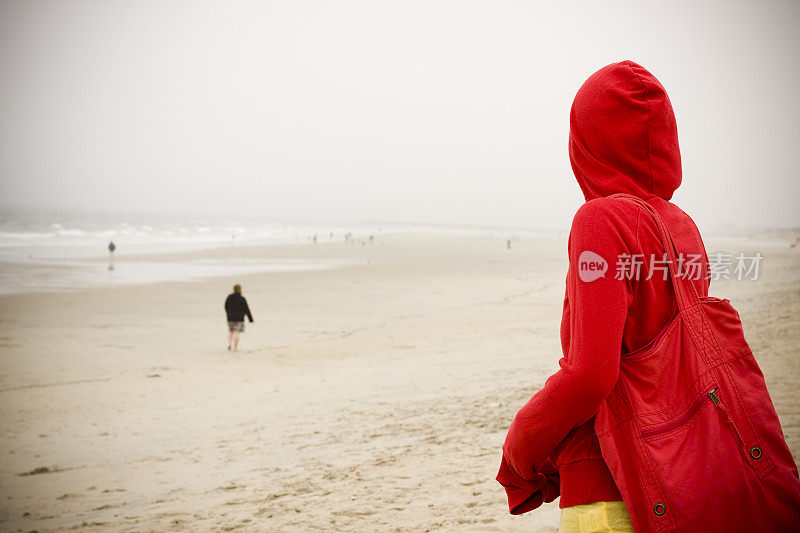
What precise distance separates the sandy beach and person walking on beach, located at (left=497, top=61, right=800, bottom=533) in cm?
289

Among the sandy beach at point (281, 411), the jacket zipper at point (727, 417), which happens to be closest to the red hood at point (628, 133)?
the jacket zipper at point (727, 417)

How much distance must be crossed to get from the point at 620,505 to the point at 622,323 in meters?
0.44

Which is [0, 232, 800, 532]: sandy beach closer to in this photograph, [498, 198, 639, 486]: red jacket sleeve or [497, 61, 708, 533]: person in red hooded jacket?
[497, 61, 708, 533]: person in red hooded jacket

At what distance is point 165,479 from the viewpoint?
227 inches

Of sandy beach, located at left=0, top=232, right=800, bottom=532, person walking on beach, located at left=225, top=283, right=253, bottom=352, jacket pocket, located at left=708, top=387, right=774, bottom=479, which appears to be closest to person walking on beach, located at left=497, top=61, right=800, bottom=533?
jacket pocket, located at left=708, top=387, right=774, bottom=479

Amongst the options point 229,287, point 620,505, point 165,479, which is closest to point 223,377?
point 165,479

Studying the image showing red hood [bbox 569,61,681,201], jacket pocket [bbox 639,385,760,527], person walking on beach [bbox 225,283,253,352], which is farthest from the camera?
person walking on beach [bbox 225,283,253,352]

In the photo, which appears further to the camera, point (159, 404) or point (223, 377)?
point (223, 377)

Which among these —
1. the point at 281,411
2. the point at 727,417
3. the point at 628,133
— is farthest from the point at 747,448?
the point at 281,411

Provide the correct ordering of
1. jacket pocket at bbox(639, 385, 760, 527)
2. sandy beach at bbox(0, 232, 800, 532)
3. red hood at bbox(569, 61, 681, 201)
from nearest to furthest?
jacket pocket at bbox(639, 385, 760, 527) → red hood at bbox(569, 61, 681, 201) → sandy beach at bbox(0, 232, 800, 532)

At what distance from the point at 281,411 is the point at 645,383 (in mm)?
7318

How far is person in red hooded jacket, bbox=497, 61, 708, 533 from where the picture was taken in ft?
3.98

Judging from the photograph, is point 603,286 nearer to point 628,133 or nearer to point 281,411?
point 628,133

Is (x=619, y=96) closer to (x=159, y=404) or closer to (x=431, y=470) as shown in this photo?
(x=431, y=470)
